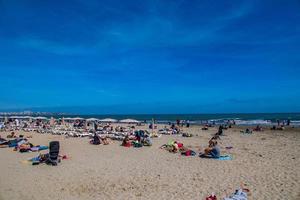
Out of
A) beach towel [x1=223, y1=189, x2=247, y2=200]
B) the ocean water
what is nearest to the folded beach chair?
beach towel [x1=223, y1=189, x2=247, y2=200]

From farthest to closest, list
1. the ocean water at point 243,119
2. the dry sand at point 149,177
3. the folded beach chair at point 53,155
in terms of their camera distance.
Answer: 1. the ocean water at point 243,119
2. the folded beach chair at point 53,155
3. the dry sand at point 149,177

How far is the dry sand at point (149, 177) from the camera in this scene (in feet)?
28.3

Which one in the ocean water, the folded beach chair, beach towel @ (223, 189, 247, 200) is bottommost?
→ beach towel @ (223, 189, 247, 200)

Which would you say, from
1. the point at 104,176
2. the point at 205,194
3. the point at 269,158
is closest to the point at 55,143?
the point at 104,176

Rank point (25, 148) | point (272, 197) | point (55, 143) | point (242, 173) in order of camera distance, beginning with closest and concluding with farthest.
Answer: point (272, 197), point (242, 173), point (55, 143), point (25, 148)

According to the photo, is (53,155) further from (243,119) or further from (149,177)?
(243,119)

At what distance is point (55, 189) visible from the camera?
9180mm

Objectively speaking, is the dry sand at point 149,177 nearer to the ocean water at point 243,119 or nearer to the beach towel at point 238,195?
the beach towel at point 238,195

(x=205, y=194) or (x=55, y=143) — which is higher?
(x=55, y=143)

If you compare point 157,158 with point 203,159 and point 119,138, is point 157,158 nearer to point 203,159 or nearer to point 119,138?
point 203,159

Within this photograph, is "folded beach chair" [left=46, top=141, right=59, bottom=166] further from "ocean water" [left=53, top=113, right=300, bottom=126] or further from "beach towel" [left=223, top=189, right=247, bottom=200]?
"ocean water" [left=53, top=113, right=300, bottom=126]

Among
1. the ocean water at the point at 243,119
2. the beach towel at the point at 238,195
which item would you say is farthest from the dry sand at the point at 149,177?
the ocean water at the point at 243,119

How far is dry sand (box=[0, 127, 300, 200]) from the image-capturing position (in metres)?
8.64

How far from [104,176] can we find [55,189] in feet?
6.55
